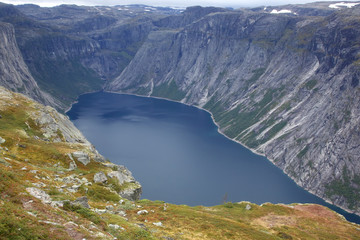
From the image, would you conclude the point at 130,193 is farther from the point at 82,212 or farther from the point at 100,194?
the point at 82,212

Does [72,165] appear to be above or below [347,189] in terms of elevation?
below

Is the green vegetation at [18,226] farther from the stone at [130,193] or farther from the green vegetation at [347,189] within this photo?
the green vegetation at [347,189]

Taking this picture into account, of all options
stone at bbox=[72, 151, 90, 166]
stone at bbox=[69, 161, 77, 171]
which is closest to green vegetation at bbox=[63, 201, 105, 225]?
stone at bbox=[69, 161, 77, 171]

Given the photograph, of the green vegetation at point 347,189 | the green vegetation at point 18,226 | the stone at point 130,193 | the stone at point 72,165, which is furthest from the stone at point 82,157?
the green vegetation at point 347,189

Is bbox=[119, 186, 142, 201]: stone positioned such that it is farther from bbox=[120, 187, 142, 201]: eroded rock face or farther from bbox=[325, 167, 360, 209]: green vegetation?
bbox=[325, 167, 360, 209]: green vegetation

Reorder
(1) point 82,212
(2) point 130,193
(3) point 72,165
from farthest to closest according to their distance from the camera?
1. (3) point 72,165
2. (2) point 130,193
3. (1) point 82,212

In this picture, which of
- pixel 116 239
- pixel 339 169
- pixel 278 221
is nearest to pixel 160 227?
pixel 116 239

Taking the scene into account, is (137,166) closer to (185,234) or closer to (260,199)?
(260,199)

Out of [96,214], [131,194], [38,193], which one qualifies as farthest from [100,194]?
[96,214]
